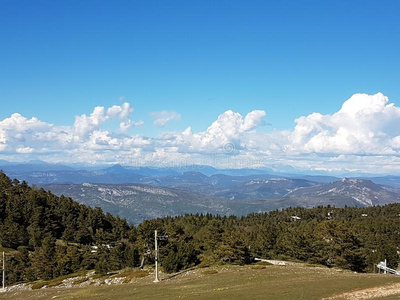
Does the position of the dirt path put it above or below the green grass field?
above

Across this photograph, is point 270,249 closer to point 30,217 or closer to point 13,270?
point 13,270

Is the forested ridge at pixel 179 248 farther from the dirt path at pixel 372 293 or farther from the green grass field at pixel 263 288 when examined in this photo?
the dirt path at pixel 372 293

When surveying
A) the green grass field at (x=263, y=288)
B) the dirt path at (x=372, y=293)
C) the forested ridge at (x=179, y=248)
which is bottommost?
the forested ridge at (x=179, y=248)

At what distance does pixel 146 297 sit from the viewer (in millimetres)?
44625

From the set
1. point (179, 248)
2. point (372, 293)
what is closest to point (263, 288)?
point (372, 293)

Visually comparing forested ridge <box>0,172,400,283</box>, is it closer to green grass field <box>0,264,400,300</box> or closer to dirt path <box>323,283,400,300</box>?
green grass field <box>0,264,400,300</box>

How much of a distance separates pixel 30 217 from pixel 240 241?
114024mm

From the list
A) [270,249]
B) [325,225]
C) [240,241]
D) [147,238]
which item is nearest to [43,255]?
[147,238]

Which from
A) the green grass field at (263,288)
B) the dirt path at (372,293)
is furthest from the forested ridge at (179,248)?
the dirt path at (372,293)

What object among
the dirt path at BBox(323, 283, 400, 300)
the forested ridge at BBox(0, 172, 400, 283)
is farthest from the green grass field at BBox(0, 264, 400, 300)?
the forested ridge at BBox(0, 172, 400, 283)

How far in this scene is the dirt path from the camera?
110ft

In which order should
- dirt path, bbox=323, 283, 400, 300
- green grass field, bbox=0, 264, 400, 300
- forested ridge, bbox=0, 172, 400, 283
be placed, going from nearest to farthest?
A: dirt path, bbox=323, 283, 400, 300
green grass field, bbox=0, 264, 400, 300
forested ridge, bbox=0, 172, 400, 283

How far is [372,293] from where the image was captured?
34531mm

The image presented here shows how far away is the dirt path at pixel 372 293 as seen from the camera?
33.4 m
